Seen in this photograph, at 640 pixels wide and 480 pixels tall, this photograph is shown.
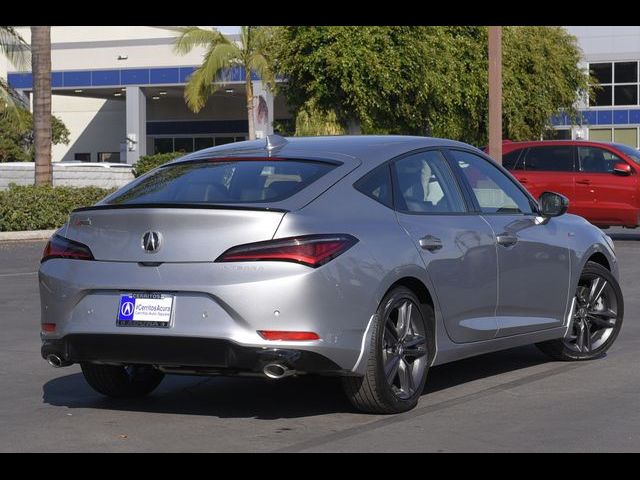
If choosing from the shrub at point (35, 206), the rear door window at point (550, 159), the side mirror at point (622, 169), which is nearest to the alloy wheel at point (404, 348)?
the side mirror at point (622, 169)

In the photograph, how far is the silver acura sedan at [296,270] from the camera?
22.3 feet

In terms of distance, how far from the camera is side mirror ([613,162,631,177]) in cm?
2238

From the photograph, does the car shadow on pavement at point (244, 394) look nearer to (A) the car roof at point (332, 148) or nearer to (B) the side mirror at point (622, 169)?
(A) the car roof at point (332, 148)

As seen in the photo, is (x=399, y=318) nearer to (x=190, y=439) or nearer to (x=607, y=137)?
(x=190, y=439)

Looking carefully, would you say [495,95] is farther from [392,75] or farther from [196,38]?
[196,38]

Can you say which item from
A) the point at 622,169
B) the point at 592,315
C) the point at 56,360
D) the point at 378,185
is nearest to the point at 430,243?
the point at 378,185

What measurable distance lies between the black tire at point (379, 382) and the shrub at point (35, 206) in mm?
19919

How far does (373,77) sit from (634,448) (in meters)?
26.2

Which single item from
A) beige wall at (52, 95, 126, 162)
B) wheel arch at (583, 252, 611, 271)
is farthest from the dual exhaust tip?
beige wall at (52, 95, 126, 162)

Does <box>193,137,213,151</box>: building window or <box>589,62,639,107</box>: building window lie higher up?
<box>589,62,639,107</box>: building window

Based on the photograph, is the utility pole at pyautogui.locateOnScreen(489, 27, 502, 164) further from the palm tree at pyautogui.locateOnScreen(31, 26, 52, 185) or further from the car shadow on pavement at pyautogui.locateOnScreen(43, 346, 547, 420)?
the car shadow on pavement at pyautogui.locateOnScreen(43, 346, 547, 420)

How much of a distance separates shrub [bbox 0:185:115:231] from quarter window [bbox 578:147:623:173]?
10.3 metres
